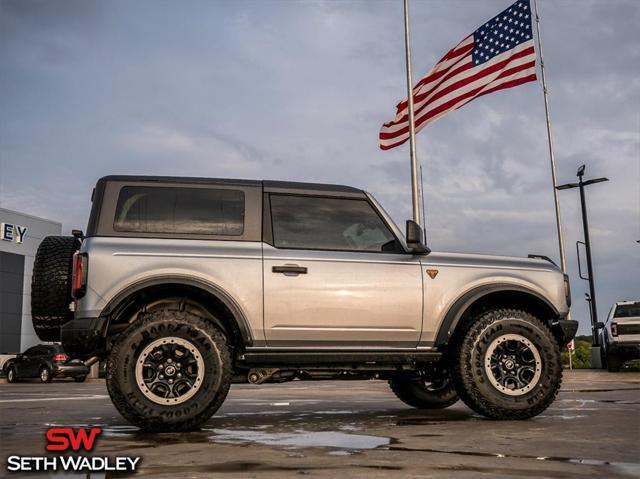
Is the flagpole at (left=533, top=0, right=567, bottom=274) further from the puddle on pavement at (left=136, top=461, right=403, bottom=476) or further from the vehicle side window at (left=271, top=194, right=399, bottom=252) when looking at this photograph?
the puddle on pavement at (left=136, top=461, right=403, bottom=476)

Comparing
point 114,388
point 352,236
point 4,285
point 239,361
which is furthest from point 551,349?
point 4,285

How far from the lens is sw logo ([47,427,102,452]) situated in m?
4.57

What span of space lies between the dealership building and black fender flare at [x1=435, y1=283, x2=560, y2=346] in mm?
39416

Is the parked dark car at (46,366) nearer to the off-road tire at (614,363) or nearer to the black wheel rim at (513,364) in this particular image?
the off-road tire at (614,363)

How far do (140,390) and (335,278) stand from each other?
189 cm

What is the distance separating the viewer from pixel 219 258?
5961 mm

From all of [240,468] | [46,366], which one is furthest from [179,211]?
[46,366]

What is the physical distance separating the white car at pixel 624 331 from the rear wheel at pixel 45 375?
17.4 m

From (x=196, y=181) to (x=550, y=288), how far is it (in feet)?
11.7

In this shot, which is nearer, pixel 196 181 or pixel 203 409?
pixel 203 409

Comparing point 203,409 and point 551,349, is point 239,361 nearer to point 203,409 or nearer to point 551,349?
point 203,409

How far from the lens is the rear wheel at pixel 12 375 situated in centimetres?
2425

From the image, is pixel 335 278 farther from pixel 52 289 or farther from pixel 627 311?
pixel 627 311

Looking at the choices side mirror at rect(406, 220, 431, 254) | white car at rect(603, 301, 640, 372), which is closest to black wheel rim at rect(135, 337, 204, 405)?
side mirror at rect(406, 220, 431, 254)
